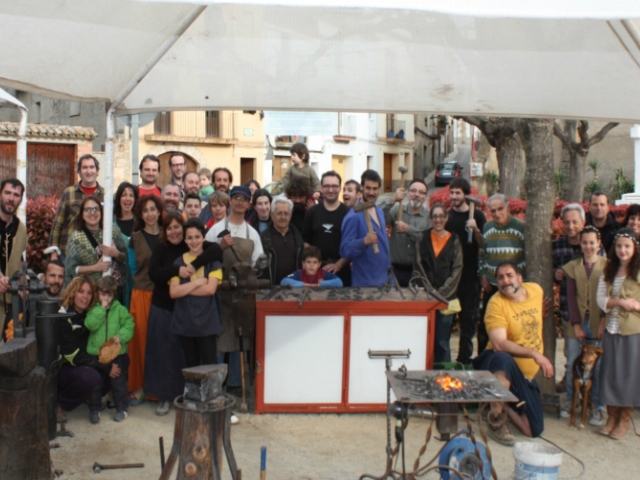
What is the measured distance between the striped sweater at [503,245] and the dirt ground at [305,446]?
1229 mm

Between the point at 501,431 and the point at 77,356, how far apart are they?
3013 millimetres

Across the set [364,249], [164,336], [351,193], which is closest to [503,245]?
[364,249]

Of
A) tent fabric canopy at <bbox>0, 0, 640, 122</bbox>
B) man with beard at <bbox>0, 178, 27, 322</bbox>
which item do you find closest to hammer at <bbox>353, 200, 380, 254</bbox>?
tent fabric canopy at <bbox>0, 0, 640, 122</bbox>

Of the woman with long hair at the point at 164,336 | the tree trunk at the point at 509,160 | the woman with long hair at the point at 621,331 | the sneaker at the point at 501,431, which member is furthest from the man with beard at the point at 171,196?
the tree trunk at the point at 509,160

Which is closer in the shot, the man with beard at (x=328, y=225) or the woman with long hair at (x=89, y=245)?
the woman with long hair at (x=89, y=245)

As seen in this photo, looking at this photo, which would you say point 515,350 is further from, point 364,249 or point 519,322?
point 364,249

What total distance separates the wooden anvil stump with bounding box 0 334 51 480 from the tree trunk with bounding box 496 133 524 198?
1161 centimetres

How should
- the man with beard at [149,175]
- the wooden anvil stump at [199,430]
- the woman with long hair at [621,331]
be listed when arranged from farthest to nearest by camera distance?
the man with beard at [149,175] → the woman with long hair at [621,331] → the wooden anvil stump at [199,430]

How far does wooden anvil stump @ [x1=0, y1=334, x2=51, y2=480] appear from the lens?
144 inches

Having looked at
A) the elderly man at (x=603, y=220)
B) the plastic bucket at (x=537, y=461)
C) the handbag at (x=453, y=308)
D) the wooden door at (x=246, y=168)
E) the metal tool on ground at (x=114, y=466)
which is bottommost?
the metal tool on ground at (x=114, y=466)

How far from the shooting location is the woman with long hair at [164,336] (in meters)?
5.25

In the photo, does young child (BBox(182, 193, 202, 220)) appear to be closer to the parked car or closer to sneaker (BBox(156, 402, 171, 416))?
sneaker (BBox(156, 402, 171, 416))

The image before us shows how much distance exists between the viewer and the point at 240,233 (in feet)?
18.8

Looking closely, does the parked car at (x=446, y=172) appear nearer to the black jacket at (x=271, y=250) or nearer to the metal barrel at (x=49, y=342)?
the black jacket at (x=271, y=250)
